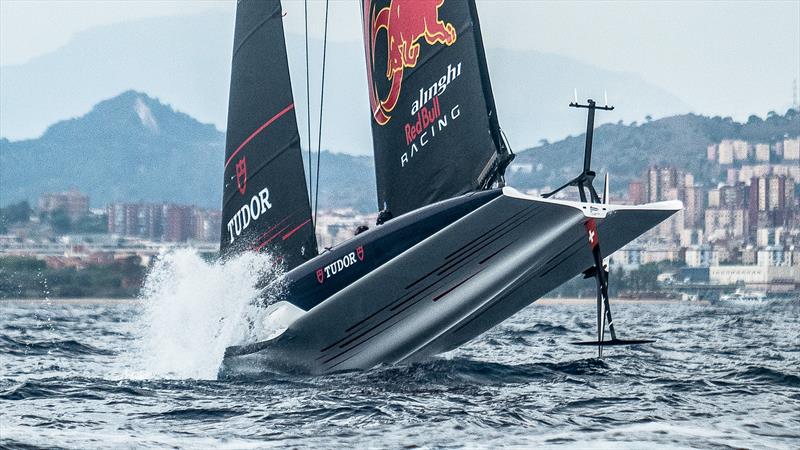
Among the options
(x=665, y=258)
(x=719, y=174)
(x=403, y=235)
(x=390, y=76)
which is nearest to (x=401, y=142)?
(x=390, y=76)

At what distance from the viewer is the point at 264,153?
1420 centimetres

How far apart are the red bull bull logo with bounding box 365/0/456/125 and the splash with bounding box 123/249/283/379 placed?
1.93 meters

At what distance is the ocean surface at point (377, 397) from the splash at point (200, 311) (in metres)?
0.02

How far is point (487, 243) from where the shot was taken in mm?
11844

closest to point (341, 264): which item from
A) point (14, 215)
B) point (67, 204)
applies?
point (14, 215)

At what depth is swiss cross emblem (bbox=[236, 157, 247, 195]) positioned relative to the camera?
1435cm

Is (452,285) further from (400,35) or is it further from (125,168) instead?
(125,168)

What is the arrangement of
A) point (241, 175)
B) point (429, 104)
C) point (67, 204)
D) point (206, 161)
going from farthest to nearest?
point (206, 161) < point (67, 204) < point (241, 175) < point (429, 104)

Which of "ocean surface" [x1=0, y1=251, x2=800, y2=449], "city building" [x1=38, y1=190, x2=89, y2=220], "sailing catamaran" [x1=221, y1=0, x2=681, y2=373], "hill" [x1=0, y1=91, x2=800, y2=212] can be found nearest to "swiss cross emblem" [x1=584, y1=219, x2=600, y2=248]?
"sailing catamaran" [x1=221, y1=0, x2=681, y2=373]

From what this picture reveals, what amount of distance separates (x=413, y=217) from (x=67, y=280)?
61684 mm

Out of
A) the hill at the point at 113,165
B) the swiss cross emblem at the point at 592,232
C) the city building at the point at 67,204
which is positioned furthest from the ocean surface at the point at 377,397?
the hill at the point at 113,165

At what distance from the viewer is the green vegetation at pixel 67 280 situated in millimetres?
70562

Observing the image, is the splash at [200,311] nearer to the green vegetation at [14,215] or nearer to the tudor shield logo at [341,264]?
the tudor shield logo at [341,264]

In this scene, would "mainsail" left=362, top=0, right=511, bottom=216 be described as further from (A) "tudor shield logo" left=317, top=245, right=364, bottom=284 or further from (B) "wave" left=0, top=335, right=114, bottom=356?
(B) "wave" left=0, top=335, right=114, bottom=356
